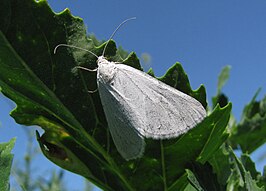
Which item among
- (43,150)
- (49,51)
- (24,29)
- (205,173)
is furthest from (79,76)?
(205,173)

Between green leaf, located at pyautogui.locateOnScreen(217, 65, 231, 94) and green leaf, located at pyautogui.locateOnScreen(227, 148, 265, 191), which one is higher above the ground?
green leaf, located at pyautogui.locateOnScreen(217, 65, 231, 94)

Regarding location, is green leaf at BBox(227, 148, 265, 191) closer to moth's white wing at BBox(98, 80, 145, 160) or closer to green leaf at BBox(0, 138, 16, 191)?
moth's white wing at BBox(98, 80, 145, 160)

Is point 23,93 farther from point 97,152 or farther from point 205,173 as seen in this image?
point 205,173

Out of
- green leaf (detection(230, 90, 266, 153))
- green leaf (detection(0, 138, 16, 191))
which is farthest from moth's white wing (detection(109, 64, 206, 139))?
green leaf (detection(230, 90, 266, 153))

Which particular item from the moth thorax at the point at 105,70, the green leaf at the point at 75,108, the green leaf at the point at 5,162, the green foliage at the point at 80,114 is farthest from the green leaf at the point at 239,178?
the green leaf at the point at 5,162

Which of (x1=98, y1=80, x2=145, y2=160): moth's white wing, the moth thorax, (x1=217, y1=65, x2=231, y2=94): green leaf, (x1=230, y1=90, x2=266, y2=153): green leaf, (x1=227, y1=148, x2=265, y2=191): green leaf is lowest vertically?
(x1=227, y1=148, x2=265, y2=191): green leaf

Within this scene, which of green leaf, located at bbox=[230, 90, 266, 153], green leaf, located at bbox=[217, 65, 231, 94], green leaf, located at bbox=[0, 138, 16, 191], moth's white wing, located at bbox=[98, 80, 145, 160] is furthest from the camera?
green leaf, located at bbox=[217, 65, 231, 94]
